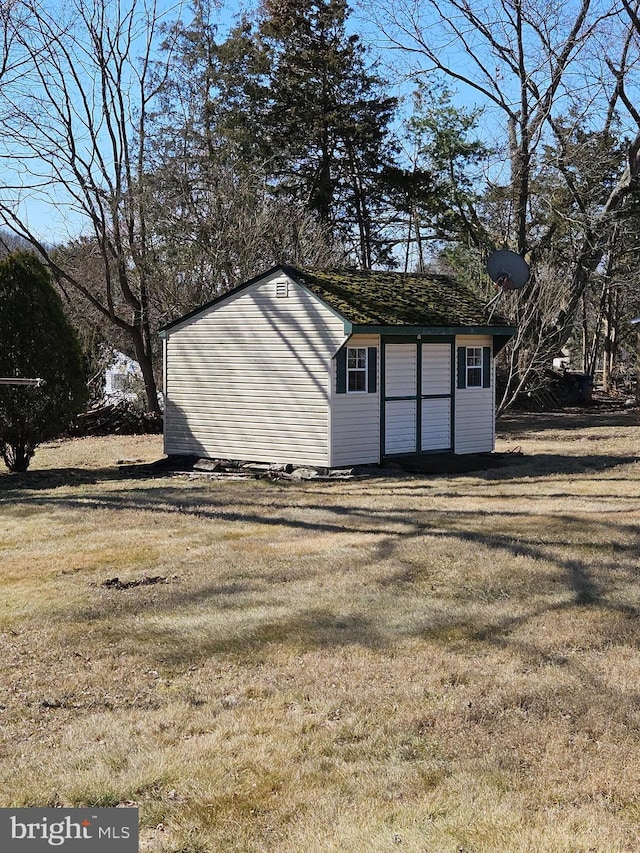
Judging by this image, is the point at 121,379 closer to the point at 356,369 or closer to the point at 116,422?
the point at 116,422

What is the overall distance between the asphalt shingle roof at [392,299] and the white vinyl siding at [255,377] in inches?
15.4

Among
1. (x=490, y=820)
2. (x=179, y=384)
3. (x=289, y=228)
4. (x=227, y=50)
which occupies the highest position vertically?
(x=227, y=50)

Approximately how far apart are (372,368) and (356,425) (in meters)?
1.08

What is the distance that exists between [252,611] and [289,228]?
842 inches

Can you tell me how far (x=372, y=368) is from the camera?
16.4 metres

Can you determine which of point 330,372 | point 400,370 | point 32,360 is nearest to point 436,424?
point 400,370

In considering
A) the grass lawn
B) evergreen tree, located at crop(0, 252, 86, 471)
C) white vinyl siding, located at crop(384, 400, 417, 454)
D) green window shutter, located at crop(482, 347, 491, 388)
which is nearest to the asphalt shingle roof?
green window shutter, located at crop(482, 347, 491, 388)

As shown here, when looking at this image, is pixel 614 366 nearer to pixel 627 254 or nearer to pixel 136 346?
pixel 627 254

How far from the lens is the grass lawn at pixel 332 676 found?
4062 mm

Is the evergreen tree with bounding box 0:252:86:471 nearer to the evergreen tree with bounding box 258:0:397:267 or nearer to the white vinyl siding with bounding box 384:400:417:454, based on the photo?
the white vinyl siding with bounding box 384:400:417:454

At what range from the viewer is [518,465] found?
56.1ft

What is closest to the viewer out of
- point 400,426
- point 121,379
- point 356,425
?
point 356,425

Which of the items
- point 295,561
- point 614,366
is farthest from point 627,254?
point 295,561

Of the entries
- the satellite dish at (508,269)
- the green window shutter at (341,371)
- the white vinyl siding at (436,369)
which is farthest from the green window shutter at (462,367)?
the green window shutter at (341,371)
